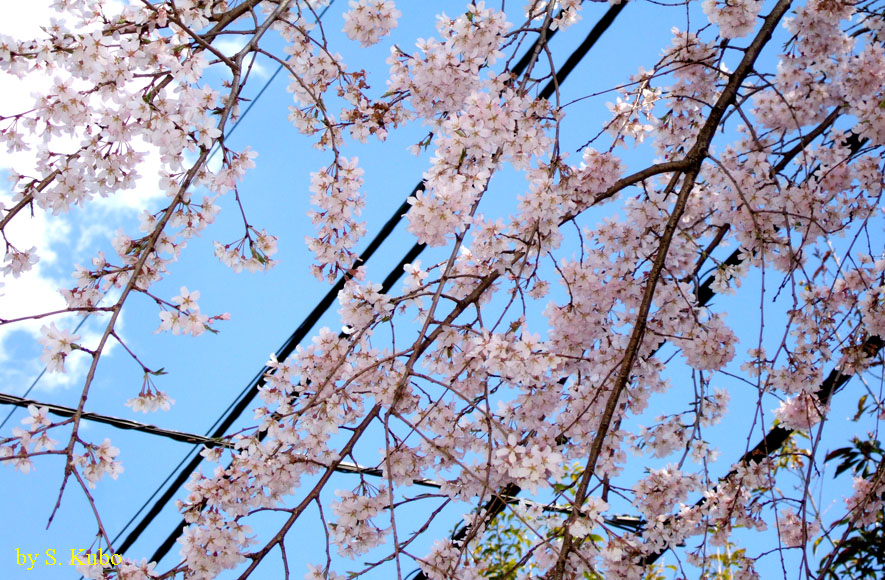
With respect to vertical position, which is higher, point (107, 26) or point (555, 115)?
point (107, 26)

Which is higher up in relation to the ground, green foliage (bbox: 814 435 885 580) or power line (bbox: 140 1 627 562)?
power line (bbox: 140 1 627 562)

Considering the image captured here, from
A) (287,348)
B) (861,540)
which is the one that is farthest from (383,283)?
(861,540)

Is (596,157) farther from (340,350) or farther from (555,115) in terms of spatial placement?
(340,350)

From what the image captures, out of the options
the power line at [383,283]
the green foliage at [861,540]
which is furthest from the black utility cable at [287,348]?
the green foliage at [861,540]

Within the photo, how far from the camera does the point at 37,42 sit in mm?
1567

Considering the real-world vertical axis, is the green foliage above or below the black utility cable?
below

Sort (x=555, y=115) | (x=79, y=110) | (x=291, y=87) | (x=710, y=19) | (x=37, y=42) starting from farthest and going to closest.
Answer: (x=291, y=87), (x=710, y=19), (x=555, y=115), (x=79, y=110), (x=37, y=42)

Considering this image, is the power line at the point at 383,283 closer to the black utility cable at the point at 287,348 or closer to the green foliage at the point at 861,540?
the black utility cable at the point at 287,348

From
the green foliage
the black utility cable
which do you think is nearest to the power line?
the black utility cable

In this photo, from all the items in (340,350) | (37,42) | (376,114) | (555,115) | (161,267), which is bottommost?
(340,350)

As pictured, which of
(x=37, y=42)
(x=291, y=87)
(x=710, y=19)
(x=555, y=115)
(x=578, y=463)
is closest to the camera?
(x=37, y=42)

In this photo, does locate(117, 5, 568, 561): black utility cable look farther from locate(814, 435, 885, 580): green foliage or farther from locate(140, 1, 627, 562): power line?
locate(814, 435, 885, 580): green foliage

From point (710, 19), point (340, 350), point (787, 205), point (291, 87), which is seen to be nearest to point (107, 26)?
point (291, 87)

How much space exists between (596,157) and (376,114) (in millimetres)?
590
